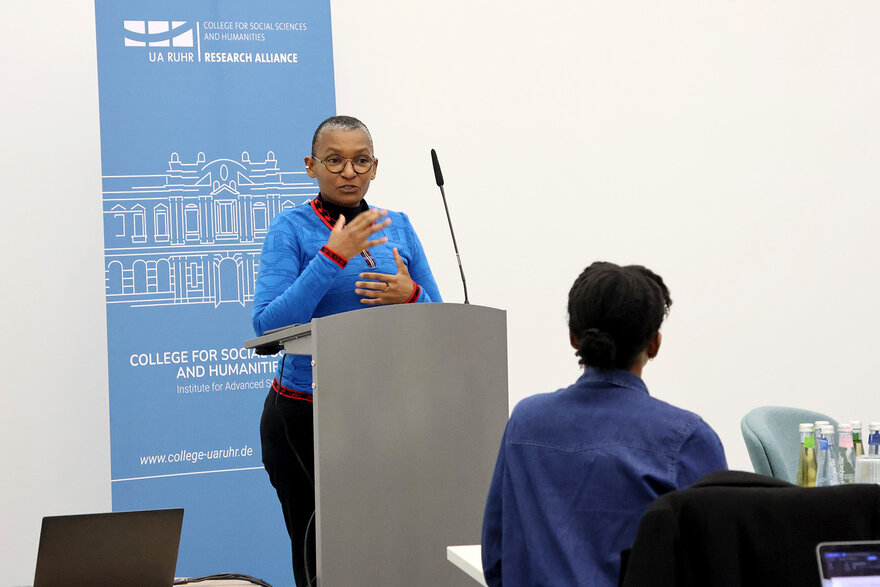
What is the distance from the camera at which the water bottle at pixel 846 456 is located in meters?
2.03

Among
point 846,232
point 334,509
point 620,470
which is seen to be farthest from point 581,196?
point 620,470

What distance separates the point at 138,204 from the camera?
3943 mm

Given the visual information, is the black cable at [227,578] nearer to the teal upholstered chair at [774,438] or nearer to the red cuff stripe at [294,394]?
the red cuff stripe at [294,394]

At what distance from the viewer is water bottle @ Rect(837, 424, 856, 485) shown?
2027 mm

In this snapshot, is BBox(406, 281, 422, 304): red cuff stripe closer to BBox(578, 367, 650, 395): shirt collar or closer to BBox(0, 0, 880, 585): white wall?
BBox(578, 367, 650, 395): shirt collar

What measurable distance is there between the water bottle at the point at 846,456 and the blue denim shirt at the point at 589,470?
0.66 metres

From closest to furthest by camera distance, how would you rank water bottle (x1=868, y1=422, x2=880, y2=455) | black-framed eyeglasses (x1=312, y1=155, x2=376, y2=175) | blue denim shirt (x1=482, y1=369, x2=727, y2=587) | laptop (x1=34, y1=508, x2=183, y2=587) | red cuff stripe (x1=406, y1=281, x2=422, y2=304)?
blue denim shirt (x1=482, y1=369, x2=727, y2=587) → laptop (x1=34, y1=508, x2=183, y2=587) → water bottle (x1=868, y1=422, x2=880, y2=455) → red cuff stripe (x1=406, y1=281, x2=422, y2=304) → black-framed eyeglasses (x1=312, y1=155, x2=376, y2=175)

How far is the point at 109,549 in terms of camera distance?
1.87m

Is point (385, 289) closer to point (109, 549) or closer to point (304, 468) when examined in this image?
point (304, 468)

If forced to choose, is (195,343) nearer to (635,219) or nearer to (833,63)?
(635,219)

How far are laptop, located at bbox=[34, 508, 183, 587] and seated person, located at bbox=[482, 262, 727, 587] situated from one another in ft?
→ 2.23

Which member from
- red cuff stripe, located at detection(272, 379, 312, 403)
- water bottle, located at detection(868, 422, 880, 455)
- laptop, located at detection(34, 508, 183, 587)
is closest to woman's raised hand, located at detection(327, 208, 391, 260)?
red cuff stripe, located at detection(272, 379, 312, 403)

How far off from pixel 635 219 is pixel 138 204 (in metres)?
2.50

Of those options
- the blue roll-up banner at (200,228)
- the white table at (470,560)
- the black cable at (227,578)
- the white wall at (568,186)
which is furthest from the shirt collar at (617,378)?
the white wall at (568,186)
